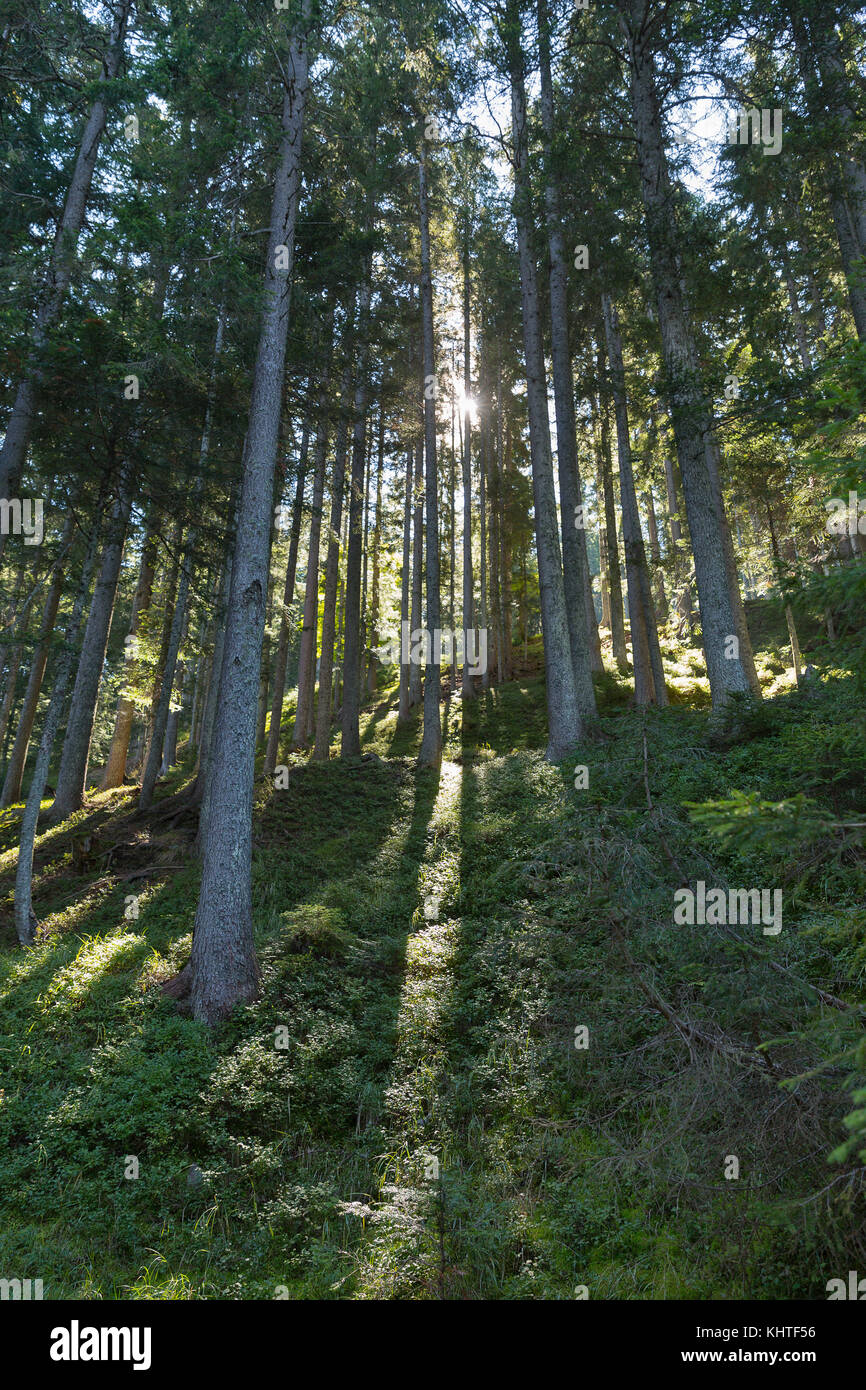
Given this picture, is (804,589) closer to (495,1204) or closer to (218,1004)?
(495,1204)

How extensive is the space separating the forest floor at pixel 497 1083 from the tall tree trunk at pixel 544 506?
12.6 ft

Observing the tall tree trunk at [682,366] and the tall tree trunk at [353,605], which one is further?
the tall tree trunk at [353,605]

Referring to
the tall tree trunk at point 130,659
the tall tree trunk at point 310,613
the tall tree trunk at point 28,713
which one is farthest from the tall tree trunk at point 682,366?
the tall tree trunk at point 28,713

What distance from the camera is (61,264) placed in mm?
9195

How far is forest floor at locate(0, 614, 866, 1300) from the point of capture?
3.36 meters

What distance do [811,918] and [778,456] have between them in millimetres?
15192

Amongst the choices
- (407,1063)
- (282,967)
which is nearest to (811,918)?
(407,1063)

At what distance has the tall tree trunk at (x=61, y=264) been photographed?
9070 millimetres

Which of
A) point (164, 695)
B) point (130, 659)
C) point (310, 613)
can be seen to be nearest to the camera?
point (164, 695)

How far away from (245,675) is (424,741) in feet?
29.9

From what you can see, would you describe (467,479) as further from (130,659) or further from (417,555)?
(130,659)

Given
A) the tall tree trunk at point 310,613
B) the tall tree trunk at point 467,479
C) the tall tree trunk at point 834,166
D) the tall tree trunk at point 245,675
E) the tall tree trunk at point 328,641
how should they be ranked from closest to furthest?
the tall tree trunk at point 245,675 → the tall tree trunk at point 834,166 → the tall tree trunk at point 310,613 → the tall tree trunk at point 328,641 → the tall tree trunk at point 467,479

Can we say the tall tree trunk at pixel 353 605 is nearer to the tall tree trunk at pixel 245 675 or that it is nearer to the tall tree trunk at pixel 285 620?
the tall tree trunk at pixel 285 620

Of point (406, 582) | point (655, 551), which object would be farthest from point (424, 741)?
point (655, 551)
